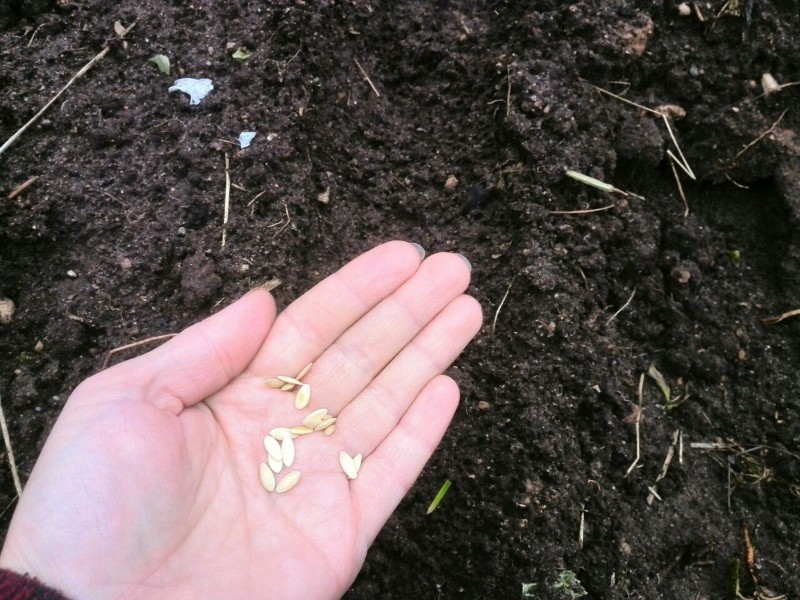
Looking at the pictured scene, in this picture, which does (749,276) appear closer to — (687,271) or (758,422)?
(687,271)

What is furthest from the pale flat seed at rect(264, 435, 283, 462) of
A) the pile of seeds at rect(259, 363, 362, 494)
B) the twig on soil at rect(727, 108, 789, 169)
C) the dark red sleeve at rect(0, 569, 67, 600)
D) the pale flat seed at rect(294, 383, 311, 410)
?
the twig on soil at rect(727, 108, 789, 169)

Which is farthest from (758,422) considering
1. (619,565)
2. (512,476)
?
(512,476)

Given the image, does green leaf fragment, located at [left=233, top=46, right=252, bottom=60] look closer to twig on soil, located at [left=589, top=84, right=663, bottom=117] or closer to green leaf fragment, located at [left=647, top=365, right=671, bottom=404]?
twig on soil, located at [left=589, top=84, right=663, bottom=117]

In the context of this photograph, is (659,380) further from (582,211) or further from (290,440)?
(290,440)

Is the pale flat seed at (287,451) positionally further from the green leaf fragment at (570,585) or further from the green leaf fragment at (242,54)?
the green leaf fragment at (242,54)

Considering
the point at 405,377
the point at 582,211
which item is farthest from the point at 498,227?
the point at 405,377

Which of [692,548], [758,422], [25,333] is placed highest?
[25,333]
